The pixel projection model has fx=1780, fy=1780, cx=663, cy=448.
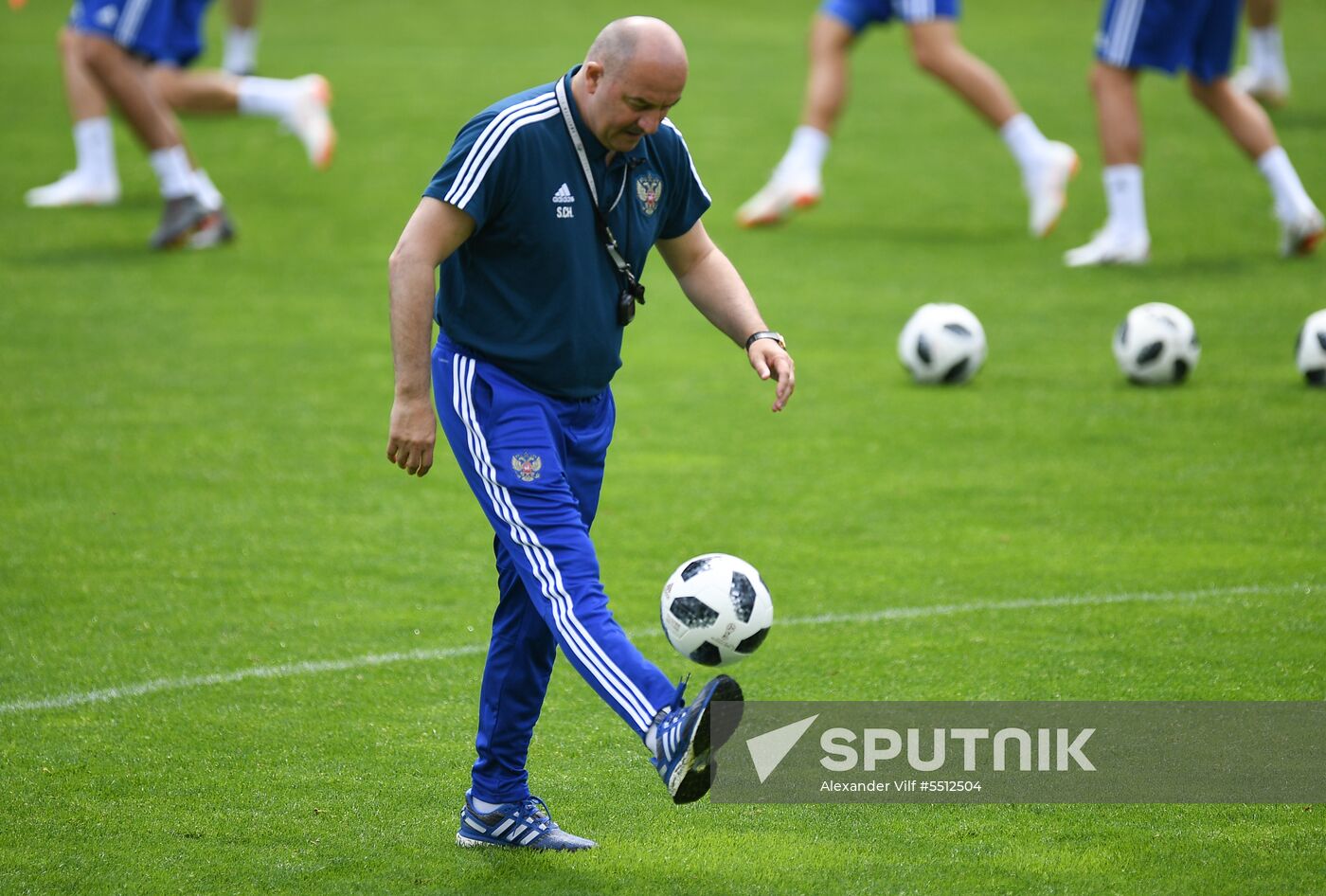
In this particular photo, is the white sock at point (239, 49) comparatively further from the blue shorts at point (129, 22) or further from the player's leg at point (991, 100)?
the player's leg at point (991, 100)

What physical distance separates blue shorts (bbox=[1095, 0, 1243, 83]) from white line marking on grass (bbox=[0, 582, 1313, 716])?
5842 millimetres

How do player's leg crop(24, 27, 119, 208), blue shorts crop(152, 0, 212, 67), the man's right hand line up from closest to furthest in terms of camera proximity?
the man's right hand < blue shorts crop(152, 0, 212, 67) < player's leg crop(24, 27, 119, 208)

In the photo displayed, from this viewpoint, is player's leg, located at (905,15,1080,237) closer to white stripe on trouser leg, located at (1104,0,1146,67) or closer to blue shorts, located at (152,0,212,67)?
white stripe on trouser leg, located at (1104,0,1146,67)

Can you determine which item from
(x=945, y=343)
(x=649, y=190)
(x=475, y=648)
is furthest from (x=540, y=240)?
(x=945, y=343)

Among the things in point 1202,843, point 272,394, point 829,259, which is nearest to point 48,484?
point 272,394

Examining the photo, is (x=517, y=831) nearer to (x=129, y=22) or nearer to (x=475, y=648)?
(x=475, y=648)

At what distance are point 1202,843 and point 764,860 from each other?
113 centimetres

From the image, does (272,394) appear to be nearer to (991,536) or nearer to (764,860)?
(991,536)

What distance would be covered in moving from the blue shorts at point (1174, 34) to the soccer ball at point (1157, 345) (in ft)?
9.11

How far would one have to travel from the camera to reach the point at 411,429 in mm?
4270

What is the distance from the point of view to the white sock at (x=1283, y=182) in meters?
11.7

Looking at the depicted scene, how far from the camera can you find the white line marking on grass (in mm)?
5664

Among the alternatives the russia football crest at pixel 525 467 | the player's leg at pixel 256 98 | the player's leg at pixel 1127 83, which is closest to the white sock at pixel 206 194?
the player's leg at pixel 256 98

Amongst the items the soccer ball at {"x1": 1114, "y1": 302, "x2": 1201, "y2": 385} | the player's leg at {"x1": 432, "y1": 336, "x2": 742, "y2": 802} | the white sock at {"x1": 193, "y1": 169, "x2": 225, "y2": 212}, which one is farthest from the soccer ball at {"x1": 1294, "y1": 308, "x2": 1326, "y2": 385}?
the white sock at {"x1": 193, "y1": 169, "x2": 225, "y2": 212}
